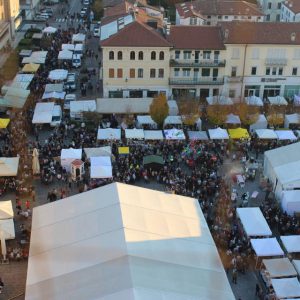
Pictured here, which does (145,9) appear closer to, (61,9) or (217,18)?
(217,18)

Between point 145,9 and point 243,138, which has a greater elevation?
point 145,9

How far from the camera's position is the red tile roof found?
39.9m

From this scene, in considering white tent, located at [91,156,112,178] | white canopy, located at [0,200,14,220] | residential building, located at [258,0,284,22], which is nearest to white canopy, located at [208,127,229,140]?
white tent, located at [91,156,112,178]

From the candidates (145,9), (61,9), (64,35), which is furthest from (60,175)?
(61,9)

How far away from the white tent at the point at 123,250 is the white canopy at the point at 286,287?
219 centimetres

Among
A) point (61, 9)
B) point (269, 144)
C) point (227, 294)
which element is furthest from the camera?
point (61, 9)

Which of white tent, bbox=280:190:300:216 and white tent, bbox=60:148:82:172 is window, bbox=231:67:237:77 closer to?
white tent, bbox=60:148:82:172

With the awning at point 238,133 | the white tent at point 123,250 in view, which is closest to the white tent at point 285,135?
the awning at point 238,133

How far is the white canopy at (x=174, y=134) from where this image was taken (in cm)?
3375

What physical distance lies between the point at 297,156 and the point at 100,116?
12.9 meters

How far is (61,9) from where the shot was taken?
70500mm

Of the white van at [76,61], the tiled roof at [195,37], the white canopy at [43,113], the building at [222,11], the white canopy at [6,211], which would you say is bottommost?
the white van at [76,61]

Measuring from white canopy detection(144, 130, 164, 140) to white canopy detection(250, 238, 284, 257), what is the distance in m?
11.4

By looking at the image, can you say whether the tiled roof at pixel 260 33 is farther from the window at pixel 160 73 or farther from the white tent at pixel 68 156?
the white tent at pixel 68 156
